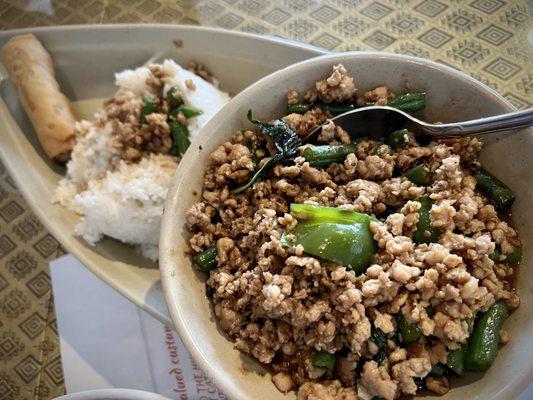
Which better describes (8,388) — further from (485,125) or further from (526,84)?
(526,84)

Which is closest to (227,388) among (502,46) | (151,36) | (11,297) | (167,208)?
(167,208)

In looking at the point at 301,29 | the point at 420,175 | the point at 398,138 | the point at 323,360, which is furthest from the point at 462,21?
the point at 323,360

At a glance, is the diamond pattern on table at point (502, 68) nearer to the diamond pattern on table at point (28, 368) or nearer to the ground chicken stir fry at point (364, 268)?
the ground chicken stir fry at point (364, 268)

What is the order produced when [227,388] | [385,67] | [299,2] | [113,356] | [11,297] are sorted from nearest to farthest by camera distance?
1. [227,388]
2. [385,67]
3. [113,356]
4. [11,297]
5. [299,2]

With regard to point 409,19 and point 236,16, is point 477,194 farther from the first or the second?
point 236,16

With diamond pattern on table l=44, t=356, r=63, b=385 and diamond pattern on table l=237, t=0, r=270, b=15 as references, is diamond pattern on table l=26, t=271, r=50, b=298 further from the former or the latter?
diamond pattern on table l=237, t=0, r=270, b=15

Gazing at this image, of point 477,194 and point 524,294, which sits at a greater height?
point 477,194

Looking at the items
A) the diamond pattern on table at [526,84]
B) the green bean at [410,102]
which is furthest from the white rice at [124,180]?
the diamond pattern on table at [526,84]

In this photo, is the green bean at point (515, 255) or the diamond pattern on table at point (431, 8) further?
the diamond pattern on table at point (431, 8)
